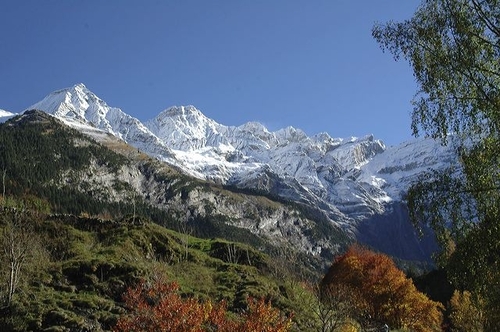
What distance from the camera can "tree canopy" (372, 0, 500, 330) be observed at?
15.0m

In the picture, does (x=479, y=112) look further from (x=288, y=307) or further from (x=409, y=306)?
(x=409, y=306)

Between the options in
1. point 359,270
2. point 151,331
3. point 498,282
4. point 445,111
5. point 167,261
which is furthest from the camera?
point 359,270

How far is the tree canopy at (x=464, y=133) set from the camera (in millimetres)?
14969

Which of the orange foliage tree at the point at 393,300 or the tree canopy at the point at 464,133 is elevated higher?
the tree canopy at the point at 464,133

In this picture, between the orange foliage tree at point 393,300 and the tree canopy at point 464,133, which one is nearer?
the tree canopy at point 464,133

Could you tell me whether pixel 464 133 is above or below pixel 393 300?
above

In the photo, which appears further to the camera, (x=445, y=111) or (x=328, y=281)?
(x=328, y=281)

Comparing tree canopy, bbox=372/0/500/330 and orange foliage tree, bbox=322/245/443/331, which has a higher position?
tree canopy, bbox=372/0/500/330

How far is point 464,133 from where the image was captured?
16.0 metres

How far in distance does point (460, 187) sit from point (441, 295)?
100 meters

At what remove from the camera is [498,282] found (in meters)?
15.1

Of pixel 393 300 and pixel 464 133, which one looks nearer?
pixel 464 133

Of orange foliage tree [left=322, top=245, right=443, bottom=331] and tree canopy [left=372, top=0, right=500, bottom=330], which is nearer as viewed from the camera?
tree canopy [left=372, top=0, right=500, bottom=330]

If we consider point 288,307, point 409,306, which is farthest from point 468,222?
point 409,306
